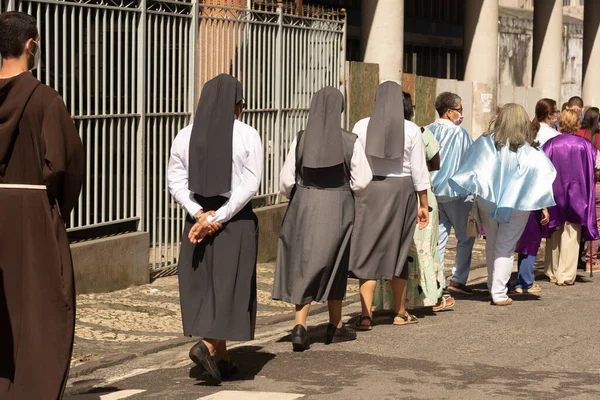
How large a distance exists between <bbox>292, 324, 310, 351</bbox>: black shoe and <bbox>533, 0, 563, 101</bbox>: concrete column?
1923cm

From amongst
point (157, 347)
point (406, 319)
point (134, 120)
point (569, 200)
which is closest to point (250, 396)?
point (157, 347)

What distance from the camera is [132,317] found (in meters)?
10.9

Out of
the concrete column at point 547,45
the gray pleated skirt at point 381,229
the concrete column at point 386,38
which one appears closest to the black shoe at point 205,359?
the gray pleated skirt at point 381,229

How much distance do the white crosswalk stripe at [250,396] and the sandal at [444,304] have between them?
3.79 m

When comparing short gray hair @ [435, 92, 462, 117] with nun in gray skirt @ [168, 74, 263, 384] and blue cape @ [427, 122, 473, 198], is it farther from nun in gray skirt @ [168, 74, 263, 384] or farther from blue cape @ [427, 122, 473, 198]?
nun in gray skirt @ [168, 74, 263, 384]

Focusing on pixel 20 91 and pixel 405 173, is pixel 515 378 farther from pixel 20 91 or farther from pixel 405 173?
pixel 20 91

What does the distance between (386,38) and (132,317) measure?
8.98 metres

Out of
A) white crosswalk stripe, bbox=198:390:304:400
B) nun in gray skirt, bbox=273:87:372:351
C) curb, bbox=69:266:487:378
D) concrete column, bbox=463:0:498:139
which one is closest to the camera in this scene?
white crosswalk stripe, bbox=198:390:304:400

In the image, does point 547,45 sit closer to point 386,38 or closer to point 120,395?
point 386,38

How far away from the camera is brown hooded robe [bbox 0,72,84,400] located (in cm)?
675

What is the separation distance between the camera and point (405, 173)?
34.7 feet

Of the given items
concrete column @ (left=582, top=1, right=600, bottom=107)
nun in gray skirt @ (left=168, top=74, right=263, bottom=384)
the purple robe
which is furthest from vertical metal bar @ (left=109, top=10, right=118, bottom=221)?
concrete column @ (left=582, top=1, right=600, bottom=107)

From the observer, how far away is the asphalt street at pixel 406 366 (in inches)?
317

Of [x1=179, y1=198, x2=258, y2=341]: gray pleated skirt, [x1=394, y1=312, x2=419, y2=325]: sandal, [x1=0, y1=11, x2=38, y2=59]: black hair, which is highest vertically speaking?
[x1=0, y1=11, x2=38, y2=59]: black hair
